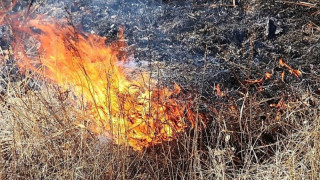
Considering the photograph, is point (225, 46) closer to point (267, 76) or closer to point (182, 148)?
point (267, 76)

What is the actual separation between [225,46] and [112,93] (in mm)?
1829

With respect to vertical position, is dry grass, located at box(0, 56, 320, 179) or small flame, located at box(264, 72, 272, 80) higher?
small flame, located at box(264, 72, 272, 80)

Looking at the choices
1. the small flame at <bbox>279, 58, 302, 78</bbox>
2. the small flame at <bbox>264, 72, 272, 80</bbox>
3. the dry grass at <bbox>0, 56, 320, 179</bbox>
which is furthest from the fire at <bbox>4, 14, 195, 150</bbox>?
the small flame at <bbox>279, 58, 302, 78</bbox>

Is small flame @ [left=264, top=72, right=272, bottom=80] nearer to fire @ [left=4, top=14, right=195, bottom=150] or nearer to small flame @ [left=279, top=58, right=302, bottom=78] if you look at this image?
small flame @ [left=279, top=58, right=302, bottom=78]

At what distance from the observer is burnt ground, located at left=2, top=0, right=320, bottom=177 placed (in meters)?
4.05

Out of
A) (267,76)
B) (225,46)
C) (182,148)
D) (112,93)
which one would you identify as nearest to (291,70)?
(267,76)

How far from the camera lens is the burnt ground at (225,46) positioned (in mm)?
4055

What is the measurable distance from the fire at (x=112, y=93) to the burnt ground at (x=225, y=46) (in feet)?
1.07

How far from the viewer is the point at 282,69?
477 cm

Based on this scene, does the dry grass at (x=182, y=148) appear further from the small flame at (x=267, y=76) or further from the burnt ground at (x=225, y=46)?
the small flame at (x=267, y=76)

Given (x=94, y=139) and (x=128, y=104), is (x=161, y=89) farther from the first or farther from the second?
(x=94, y=139)

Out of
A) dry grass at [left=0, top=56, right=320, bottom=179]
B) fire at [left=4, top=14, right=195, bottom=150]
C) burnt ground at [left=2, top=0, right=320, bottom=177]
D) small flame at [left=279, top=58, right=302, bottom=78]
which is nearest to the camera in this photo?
dry grass at [left=0, top=56, right=320, bottom=179]

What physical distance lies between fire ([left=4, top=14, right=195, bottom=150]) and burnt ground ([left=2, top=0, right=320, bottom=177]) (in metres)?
0.33

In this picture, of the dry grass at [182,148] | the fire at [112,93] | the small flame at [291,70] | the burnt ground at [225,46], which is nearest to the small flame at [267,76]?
the burnt ground at [225,46]
